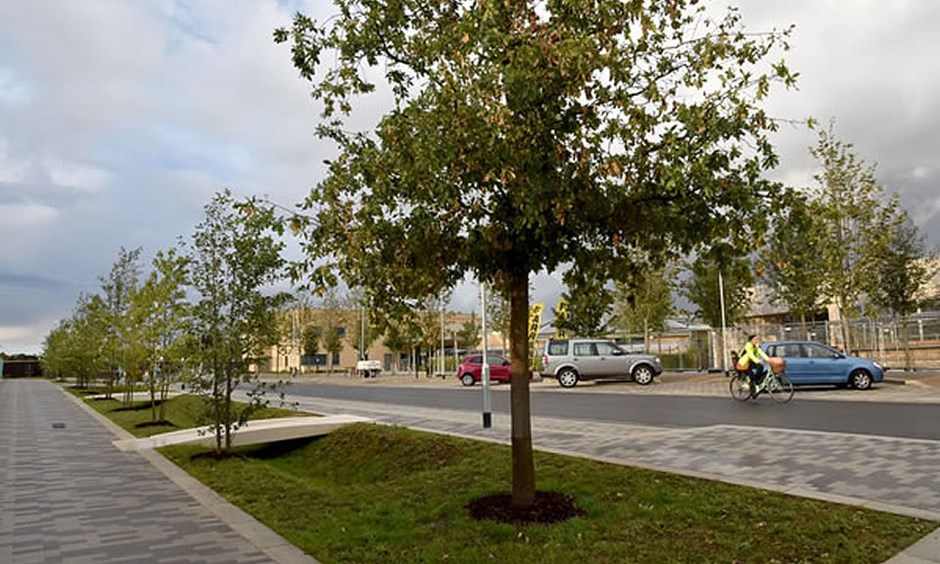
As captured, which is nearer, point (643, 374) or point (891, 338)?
point (643, 374)

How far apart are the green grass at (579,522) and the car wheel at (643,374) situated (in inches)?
783

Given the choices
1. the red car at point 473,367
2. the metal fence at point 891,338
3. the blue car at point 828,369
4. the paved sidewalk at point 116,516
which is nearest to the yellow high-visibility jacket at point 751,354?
the blue car at point 828,369

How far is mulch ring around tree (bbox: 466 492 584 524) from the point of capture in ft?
19.4

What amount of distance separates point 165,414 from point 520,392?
20292 millimetres

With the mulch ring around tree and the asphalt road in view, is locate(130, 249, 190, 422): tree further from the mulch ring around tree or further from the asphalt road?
the mulch ring around tree

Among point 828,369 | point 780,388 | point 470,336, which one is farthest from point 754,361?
point 470,336

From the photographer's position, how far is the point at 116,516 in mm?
7082

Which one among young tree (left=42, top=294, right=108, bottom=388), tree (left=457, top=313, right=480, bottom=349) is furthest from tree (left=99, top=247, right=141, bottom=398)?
tree (left=457, top=313, right=480, bottom=349)

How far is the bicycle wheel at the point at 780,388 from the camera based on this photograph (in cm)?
1758

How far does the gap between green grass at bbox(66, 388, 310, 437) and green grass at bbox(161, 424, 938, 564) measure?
4699 millimetres

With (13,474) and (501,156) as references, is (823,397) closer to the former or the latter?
(501,156)

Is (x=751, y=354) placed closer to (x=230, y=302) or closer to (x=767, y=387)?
(x=767, y=387)

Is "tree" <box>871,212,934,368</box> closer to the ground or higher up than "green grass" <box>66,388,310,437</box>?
higher up

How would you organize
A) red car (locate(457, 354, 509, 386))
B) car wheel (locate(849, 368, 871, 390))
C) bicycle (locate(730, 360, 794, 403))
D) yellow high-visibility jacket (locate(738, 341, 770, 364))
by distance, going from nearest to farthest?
yellow high-visibility jacket (locate(738, 341, 770, 364))
bicycle (locate(730, 360, 794, 403))
car wheel (locate(849, 368, 871, 390))
red car (locate(457, 354, 509, 386))
